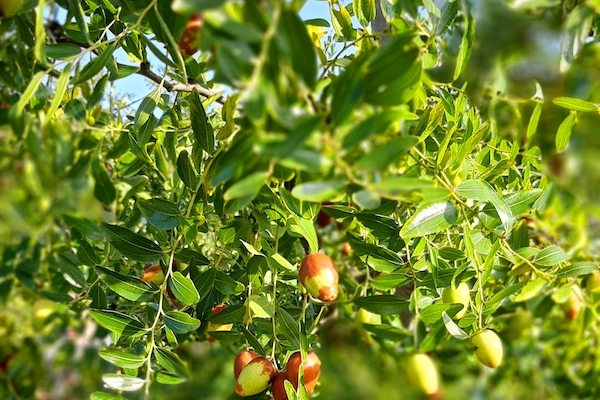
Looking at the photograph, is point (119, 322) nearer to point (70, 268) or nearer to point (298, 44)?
point (70, 268)

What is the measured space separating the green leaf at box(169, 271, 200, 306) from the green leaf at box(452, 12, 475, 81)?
35 centimetres

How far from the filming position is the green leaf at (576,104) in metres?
0.60

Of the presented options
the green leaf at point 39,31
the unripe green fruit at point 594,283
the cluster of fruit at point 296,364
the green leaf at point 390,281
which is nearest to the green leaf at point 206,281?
the cluster of fruit at point 296,364

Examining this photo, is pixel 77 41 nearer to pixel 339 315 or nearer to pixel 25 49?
pixel 25 49

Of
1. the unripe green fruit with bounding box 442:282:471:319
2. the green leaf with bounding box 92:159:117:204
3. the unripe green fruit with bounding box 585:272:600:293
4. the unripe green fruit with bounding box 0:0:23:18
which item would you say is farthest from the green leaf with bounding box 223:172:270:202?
the unripe green fruit with bounding box 585:272:600:293

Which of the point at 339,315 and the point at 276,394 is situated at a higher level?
the point at 276,394

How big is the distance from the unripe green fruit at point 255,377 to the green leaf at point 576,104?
46 cm

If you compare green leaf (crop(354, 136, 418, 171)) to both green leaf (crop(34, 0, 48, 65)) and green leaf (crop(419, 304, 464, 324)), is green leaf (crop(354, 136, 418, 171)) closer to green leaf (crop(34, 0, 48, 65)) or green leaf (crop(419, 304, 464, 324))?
green leaf (crop(34, 0, 48, 65))

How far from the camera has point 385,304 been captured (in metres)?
0.69

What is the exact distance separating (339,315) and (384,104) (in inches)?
51.4

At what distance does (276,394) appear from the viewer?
28.1 inches

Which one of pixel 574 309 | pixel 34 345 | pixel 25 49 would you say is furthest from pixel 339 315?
pixel 25 49

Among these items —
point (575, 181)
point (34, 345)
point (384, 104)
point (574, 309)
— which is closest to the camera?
point (384, 104)

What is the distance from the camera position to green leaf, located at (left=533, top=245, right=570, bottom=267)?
0.66m
